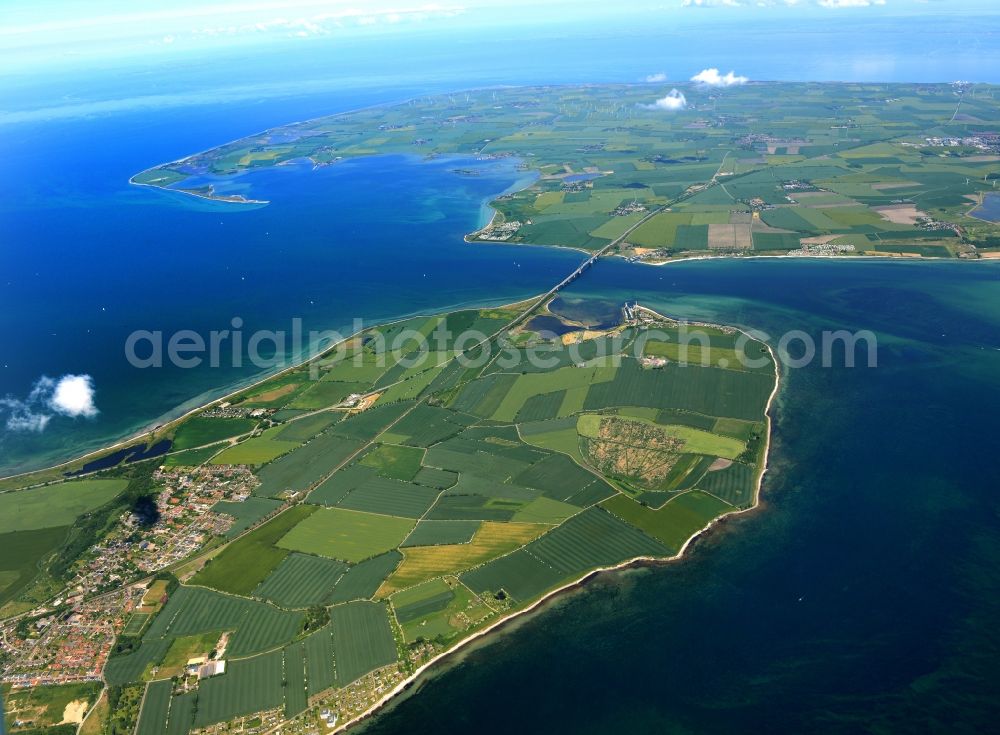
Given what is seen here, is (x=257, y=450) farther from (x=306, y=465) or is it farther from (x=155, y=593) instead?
(x=155, y=593)

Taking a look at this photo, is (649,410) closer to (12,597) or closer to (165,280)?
(12,597)

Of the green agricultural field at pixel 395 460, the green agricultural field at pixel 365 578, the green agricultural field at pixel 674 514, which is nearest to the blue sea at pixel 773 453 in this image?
the green agricultural field at pixel 674 514

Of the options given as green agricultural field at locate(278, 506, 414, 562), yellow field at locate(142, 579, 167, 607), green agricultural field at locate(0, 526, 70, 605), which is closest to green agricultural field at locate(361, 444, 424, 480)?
green agricultural field at locate(278, 506, 414, 562)

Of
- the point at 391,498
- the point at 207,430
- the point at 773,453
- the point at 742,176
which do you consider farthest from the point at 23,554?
the point at 742,176

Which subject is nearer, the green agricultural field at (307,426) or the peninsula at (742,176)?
the green agricultural field at (307,426)

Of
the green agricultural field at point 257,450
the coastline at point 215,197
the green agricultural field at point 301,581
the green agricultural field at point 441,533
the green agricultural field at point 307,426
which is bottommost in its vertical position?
the green agricultural field at point 301,581

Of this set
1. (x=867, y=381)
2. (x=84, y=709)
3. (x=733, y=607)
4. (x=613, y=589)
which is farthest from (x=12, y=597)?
(x=867, y=381)

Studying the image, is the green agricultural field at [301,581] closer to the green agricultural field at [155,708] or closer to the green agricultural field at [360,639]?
the green agricultural field at [360,639]

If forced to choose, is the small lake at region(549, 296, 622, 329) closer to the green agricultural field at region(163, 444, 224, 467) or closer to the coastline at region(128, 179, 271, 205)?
the green agricultural field at region(163, 444, 224, 467)
